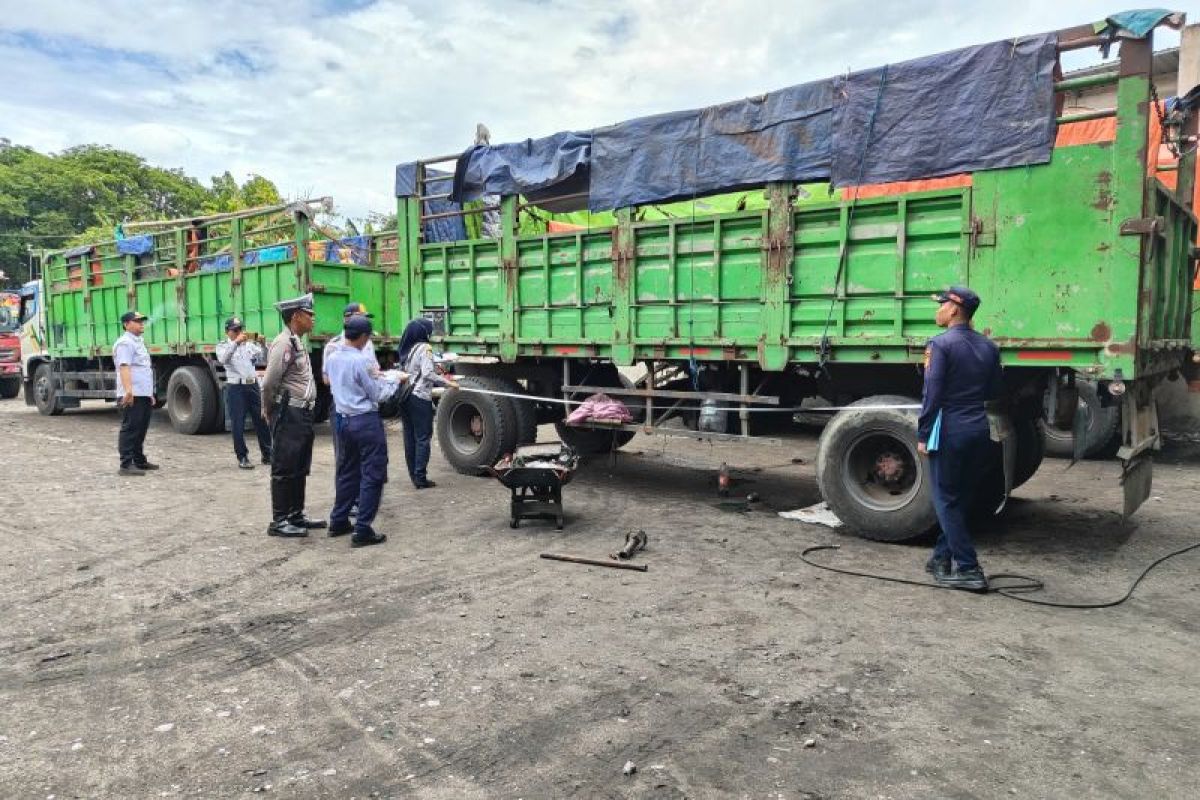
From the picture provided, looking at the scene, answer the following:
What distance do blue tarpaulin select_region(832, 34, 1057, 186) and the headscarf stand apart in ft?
12.5

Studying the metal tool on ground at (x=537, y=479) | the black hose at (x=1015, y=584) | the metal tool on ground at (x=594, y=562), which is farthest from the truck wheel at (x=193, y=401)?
the black hose at (x=1015, y=584)

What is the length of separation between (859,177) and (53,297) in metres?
14.3

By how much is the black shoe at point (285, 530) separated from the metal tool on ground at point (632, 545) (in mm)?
2283

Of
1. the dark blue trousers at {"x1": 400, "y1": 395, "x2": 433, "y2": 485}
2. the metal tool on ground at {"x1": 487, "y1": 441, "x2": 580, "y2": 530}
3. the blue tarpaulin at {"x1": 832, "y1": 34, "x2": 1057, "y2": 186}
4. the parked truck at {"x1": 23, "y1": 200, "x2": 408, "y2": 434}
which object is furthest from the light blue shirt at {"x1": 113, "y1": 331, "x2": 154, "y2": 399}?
the blue tarpaulin at {"x1": 832, "y1": 34, "x2": 1057, "y2": 186}

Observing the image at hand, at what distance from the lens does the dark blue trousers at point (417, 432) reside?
7.42m

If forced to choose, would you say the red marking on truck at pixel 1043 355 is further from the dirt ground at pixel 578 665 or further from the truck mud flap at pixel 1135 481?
the dirt ground at pixel 578 665

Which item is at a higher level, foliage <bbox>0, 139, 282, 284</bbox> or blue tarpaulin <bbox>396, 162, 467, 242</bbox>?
foliage <bbox>0, 139, 282, 284</bbox>

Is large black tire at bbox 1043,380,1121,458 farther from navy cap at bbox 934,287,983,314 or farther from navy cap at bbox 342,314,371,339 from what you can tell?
navy cap at bbox 342,314,371,339

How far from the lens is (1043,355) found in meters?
4.91

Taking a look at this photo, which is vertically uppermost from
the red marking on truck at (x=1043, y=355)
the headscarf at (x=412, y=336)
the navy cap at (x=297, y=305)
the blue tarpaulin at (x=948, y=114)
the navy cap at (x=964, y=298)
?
the blue tarpaulin at (x=948, y=114)

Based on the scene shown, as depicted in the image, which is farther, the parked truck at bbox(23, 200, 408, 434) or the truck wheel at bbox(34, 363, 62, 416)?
the truck wheel at bbox(34, 363, 62, 416)

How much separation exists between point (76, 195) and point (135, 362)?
36879 mm

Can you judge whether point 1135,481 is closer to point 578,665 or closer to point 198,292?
point 578,665

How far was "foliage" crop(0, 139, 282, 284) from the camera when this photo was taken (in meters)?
35.8
